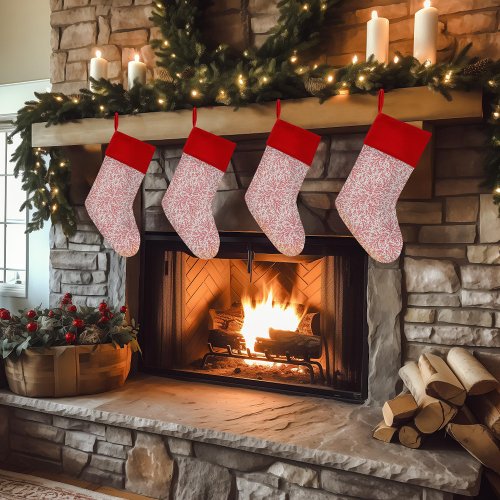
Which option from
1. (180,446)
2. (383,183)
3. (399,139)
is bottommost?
(180,446)

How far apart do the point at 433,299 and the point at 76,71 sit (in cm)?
202

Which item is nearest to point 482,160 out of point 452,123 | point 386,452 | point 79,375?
point 452,123

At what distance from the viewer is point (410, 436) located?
2.00 meters

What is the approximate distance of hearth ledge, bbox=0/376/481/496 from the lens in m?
1.88

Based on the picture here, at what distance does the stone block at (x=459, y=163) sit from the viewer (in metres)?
2.23

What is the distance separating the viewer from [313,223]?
2.49 m

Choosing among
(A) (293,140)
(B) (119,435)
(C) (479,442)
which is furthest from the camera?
(B) (119,435)

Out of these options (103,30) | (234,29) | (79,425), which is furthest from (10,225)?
(234,29)

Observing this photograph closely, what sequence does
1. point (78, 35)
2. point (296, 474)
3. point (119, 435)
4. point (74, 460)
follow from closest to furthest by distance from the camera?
point (296, 474)
point (119, 435)
point (74, 460)
point (78, 35)

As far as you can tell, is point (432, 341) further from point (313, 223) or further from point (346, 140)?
point (346, 140)

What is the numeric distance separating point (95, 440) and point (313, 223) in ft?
4.22

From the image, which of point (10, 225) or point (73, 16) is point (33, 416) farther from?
point (73, 16)

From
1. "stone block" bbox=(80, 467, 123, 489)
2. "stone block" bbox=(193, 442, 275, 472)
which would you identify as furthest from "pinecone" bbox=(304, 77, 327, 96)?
"stone block" bbox=(80, 467, 123, 489)

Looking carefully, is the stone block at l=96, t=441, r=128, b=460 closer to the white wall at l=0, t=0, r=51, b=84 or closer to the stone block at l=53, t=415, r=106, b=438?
the stone block at l=53, t=415, r=106, b=438
